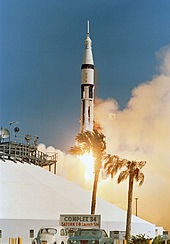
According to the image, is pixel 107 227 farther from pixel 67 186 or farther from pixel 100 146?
pixel 67 186

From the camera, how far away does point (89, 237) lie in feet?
79.5

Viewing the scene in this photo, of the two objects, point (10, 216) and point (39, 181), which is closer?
point (10, 216)

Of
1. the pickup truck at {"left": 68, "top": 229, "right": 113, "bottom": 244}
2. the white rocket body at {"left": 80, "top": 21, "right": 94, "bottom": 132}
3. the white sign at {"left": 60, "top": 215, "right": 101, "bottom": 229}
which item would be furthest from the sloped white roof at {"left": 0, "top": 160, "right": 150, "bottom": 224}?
the pickup truck at {"left": 68, "top": 229, "right": 113, "bottom": 244}

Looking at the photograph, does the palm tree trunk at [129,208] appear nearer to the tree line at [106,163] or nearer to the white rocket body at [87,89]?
the tree line at [106,163]

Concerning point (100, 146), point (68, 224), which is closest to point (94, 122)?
point (100, 146)

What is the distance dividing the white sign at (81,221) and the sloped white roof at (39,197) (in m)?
16.7

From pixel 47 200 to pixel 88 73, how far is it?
3366cm

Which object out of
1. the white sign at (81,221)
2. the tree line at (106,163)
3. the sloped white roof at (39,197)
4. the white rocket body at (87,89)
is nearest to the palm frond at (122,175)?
the tree line at (106,163)

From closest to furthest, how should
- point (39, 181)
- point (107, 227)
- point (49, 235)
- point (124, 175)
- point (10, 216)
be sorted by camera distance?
point (49, 235) < point (124, 175) < point (10, 216) < point (107, 227) < point (39, 181)

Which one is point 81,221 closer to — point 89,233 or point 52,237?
point 52,237

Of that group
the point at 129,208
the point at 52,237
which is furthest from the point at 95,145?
the point at 52,237

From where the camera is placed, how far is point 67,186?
5688cm

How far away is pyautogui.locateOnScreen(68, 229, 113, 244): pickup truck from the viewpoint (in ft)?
78.7

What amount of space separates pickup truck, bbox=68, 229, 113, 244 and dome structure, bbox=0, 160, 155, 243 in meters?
16.5
